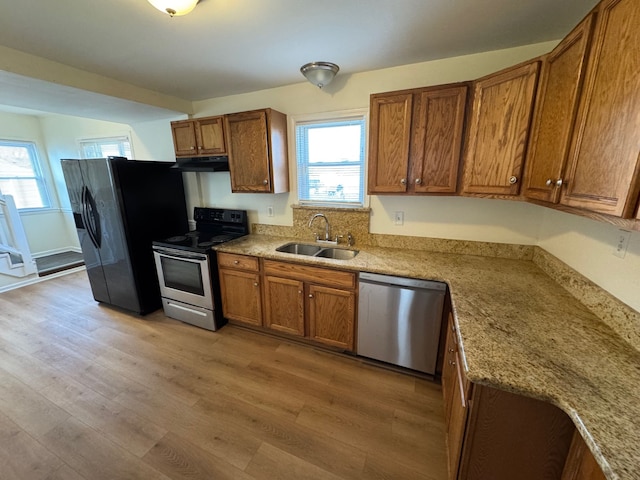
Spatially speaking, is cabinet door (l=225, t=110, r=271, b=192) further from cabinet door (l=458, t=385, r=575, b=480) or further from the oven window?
cabinet door (l=458, t=385, r=575, b=480)

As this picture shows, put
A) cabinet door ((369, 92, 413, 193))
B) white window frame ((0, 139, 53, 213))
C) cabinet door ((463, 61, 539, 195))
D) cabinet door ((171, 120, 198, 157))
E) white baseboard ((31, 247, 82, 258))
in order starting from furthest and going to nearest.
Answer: white baseboard ((31, 247, 82, 258)) → white window frame ((0, 139, 53, 213)) → cabinet door ((171, 120, 198, 157)) → cabinet door ((369, 92, 413, 193)) → cabinet door ((463, 61, 539, 195))

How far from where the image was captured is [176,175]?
3.27 meters

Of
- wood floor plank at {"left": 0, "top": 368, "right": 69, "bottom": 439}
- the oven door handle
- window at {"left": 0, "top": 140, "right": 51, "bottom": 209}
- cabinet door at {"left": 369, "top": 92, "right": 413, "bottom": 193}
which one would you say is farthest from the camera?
window at {"left": 0, "top": 140, "right": 51, "bottom": 209}

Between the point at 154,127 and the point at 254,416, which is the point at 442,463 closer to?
the point at 254,416

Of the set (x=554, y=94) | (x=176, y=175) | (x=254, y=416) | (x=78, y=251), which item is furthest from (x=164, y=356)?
(x=78, y=251)

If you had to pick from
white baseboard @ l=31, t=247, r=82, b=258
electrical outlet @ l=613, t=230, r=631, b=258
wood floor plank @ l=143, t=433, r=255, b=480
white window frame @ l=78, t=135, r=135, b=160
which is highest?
white window frame @ l=78, t=135, r=135, b=160

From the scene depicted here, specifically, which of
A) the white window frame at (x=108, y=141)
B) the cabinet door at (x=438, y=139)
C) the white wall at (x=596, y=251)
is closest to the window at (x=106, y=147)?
the white window frame at (x=108, y=141)

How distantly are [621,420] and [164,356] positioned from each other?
2864 millimetres

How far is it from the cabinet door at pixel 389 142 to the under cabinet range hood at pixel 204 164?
157 cm

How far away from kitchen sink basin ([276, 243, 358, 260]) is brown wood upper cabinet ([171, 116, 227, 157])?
3.92 ft

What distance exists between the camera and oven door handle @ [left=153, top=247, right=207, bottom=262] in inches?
100

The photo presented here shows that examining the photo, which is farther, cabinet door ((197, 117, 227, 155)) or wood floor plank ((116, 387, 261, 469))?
cabinet door ((197, 117, 227, 155))

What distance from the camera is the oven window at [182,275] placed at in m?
2.65

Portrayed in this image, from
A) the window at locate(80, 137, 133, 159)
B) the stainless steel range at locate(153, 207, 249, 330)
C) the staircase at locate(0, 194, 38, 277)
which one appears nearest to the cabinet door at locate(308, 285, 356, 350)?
the stainless steel range at locate(153, 207, 249, 330)
